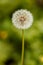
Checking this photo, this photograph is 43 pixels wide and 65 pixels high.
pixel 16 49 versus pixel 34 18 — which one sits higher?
pixel 34 18

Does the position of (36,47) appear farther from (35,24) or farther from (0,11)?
(0,11)

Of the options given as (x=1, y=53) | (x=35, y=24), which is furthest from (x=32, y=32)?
(x=1, y=53)

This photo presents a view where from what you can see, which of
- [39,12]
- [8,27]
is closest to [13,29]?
[8,27]

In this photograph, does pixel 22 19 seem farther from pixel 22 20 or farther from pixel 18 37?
pixel 18 37

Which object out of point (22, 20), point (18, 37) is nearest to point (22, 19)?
point (22, 20)

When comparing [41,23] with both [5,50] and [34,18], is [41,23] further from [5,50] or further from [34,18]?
[5,50]

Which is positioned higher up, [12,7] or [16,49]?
[12,7]
